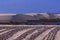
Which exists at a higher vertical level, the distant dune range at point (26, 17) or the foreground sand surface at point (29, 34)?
the distant dune range at point (26, 17)

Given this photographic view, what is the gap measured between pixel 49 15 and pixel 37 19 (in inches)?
3.5

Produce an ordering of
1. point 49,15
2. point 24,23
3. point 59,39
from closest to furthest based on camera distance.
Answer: point 59,39
point 49,15
point 24,23

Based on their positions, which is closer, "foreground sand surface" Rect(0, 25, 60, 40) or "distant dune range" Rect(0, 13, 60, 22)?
"foreground sand surface" Rect(0, 25, 60, 40)

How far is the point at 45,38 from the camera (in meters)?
0.87

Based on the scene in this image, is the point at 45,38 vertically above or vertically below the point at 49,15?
below

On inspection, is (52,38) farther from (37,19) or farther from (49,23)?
(49,23)

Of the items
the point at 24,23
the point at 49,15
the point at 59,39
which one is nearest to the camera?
the point at 59,39

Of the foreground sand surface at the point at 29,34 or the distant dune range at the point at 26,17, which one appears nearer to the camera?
the foreground sand surface at the point at 29,34

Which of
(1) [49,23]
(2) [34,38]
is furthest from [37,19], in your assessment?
(2) [34,38]

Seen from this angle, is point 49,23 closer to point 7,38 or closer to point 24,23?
point 24,23

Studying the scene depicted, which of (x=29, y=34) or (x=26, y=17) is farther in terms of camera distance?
(x=26, y=17)

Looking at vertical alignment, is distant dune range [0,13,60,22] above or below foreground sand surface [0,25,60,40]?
above

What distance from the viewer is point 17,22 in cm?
136

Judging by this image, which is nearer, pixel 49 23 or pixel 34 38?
pixel 34 38
